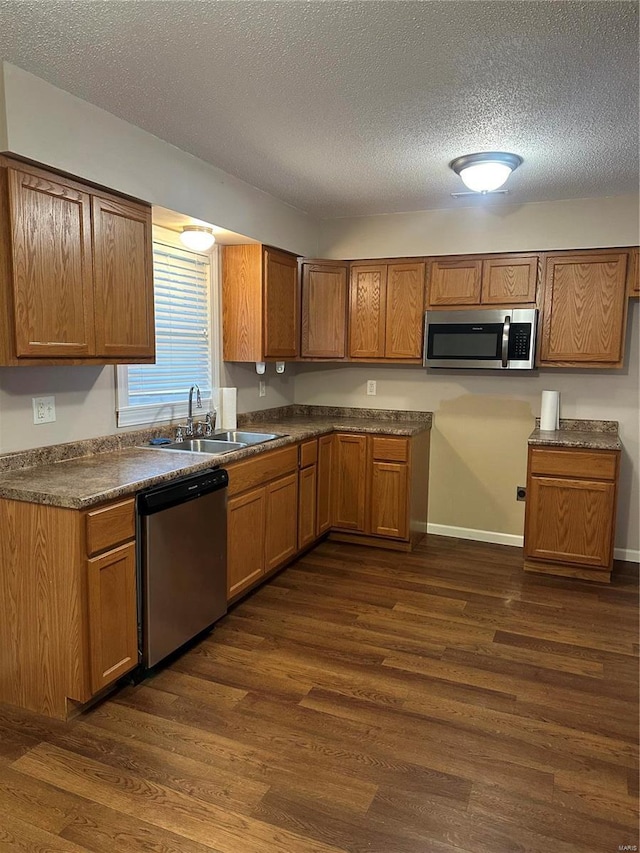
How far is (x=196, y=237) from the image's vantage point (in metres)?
3.38

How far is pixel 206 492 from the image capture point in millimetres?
2848

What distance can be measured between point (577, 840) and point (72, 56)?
309 centimetres

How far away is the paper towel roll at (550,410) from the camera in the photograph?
4.11 metres

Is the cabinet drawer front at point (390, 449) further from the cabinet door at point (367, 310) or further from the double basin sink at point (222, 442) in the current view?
the double basin sink at point (222, 442)

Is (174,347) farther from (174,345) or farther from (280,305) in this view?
(280,305)

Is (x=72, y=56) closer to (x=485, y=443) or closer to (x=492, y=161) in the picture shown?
(x=492, y=161)

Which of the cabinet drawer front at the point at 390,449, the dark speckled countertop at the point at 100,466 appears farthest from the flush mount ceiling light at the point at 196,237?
the cabinet drawer front at the point at 390,449

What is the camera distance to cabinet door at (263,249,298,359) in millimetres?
4031

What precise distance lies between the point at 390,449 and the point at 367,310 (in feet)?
3.58

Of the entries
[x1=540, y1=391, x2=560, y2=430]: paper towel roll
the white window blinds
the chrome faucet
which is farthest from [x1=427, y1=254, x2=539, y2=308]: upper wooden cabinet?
the chrome faucet

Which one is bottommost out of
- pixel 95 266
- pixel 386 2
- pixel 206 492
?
pixel 206 492

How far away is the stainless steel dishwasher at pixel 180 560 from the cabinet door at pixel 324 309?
6.03 feet

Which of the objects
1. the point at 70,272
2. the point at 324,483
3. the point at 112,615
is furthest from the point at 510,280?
the point at 112,615

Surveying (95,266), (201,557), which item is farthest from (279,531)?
(95,266)
